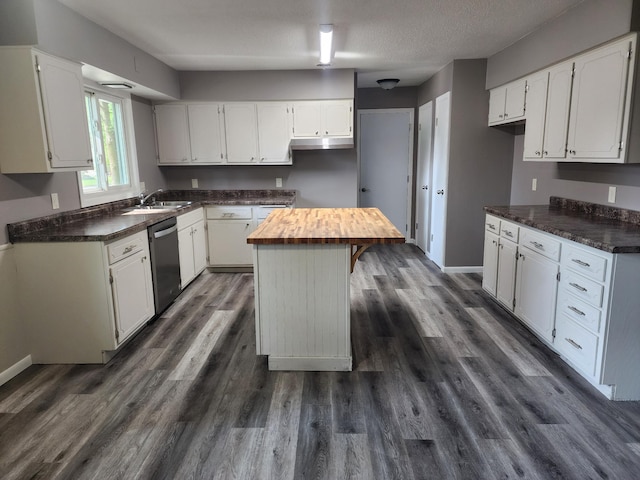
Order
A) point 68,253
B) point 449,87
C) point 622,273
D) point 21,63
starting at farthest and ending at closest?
point 449,87, point 68,253, point 21,63, point 622,273

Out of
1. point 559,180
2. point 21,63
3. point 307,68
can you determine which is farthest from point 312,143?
point 21,63

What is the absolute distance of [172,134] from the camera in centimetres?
515

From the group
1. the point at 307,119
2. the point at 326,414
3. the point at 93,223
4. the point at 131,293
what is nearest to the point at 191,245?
the point at 93,223

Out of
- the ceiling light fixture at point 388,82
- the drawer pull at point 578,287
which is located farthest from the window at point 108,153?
the drawer pull at point 578,287

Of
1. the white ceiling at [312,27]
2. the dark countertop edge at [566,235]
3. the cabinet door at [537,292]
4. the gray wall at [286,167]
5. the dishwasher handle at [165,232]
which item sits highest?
the white ceiling at [312,27]

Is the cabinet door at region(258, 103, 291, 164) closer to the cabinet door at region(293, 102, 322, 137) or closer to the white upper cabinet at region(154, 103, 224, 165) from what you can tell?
the cabinet door at region(293, 102, 322, 137)

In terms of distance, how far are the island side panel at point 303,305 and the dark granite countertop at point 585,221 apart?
1.44 metres

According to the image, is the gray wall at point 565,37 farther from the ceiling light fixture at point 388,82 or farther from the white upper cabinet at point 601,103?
the ceiling light fixture at point 388,82

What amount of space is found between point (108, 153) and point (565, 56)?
4.28 m

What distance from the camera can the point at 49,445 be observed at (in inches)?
79.7

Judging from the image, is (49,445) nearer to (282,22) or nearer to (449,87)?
(282,22)

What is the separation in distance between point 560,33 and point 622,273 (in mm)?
2076

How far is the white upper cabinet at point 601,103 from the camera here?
257cm

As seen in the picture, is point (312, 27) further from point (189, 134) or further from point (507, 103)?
point (189, 134)
